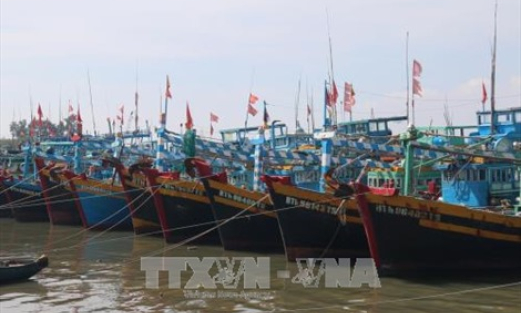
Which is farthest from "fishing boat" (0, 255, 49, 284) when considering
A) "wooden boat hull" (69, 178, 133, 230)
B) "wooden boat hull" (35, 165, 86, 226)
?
"wooden boat hull" (35, 165, 86, 226)

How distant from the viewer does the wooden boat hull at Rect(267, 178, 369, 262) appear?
63.9ft

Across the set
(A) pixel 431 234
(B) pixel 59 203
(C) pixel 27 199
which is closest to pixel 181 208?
(A) pixel 431 234

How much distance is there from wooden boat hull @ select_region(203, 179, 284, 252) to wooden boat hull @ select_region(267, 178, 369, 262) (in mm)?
2543

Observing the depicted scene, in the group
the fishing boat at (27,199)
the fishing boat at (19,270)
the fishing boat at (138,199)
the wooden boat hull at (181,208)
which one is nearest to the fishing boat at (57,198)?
the fishing boat at (27,199)

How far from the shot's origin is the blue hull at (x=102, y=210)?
31.1 m

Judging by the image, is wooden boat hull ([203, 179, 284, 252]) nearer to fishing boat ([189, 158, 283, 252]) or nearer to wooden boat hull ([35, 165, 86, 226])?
fishing boat ([189, 158, 283, 252])

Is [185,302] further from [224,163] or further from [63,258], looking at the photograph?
[224,163]

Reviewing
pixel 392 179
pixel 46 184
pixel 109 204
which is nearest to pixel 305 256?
pixel 392 179

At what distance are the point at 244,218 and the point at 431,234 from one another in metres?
7.15

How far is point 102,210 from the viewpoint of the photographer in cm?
3122

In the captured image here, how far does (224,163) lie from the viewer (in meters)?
34.7

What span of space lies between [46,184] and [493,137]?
67.2 ft

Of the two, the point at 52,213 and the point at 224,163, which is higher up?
the point at 224,163

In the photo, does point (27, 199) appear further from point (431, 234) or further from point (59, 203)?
point (431, 234)
